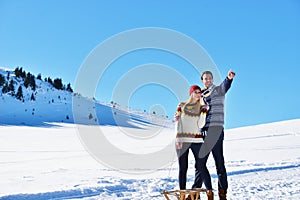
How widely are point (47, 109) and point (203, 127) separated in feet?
100

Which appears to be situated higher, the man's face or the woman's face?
the man's face

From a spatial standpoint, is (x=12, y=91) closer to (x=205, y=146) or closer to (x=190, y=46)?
(x=190, y=46)

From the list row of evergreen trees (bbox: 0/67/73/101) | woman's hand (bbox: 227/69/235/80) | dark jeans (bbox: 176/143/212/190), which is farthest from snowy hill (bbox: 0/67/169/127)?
woman's hand (bbox: 227/69/235/80)

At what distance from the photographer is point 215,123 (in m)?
4.23

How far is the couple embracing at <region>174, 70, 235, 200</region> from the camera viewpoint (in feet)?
13.5

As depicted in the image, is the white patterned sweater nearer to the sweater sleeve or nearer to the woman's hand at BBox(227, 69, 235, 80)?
the sweater sleeve

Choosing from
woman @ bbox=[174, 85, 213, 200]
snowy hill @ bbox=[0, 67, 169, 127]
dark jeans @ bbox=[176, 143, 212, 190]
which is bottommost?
dark jeans @ bbox=[176, 143, 212, 190]

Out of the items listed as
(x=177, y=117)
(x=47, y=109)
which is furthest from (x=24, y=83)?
(x=177, y=117)

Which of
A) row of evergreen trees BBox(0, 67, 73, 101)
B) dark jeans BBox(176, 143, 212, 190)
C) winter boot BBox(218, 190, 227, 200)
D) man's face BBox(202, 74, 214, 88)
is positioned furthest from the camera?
row of evergreen trees BBox(0, 67, 73, 101)

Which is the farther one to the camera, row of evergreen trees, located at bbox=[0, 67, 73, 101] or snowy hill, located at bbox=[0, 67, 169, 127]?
row of evergreen trees, located at bbox=[0, 67, 73, 101]

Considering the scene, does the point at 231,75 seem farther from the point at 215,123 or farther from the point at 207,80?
the point at 215,123

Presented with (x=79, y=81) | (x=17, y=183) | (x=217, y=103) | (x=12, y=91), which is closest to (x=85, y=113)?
(x=12, y=91)

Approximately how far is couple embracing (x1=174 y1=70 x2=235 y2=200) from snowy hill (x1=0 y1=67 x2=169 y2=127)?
76.1 ft

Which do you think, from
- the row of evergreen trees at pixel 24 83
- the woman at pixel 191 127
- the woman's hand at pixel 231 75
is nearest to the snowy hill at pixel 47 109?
the row of evergreen trees at pixel 24 83
